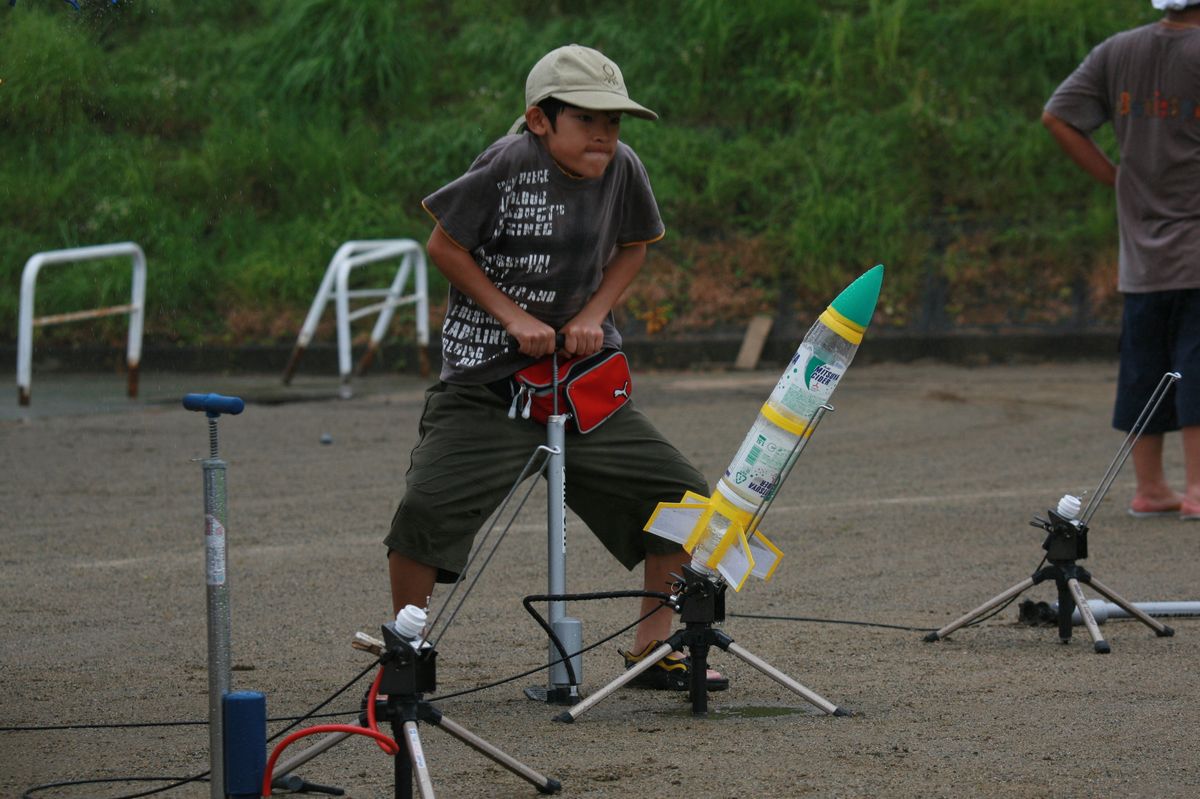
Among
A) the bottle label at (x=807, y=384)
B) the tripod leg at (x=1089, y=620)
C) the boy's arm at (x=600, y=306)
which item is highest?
the boy's arm at (x=600, y=306)

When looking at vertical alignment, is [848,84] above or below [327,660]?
above

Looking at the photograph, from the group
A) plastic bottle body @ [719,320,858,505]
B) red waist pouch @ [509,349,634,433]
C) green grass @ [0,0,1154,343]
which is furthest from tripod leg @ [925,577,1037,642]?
green grass @ [0,0,1154,343]

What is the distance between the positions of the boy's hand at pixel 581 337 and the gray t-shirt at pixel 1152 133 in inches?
138

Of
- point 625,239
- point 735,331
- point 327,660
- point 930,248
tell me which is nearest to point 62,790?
point 327,660

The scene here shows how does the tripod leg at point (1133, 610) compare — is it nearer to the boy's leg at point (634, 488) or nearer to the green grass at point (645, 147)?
the boy's leg at point (634, 488)

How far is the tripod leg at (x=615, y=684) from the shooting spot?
14.2ft

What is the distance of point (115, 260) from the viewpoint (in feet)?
52.3

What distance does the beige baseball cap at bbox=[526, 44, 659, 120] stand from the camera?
455cm

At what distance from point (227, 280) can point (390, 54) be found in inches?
120

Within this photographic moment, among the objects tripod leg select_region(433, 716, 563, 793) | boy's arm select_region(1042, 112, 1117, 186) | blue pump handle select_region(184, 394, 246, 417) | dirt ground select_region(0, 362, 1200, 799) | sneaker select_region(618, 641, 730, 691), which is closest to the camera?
blue pump handle select_region(184, 394, 246, 417)

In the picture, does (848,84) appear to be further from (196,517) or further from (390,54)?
(196,517)

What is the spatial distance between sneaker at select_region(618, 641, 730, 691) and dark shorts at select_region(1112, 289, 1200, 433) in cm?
330

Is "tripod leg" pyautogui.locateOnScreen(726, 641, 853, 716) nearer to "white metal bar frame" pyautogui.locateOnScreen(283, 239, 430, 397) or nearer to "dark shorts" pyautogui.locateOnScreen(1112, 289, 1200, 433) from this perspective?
"dark shorts" pyautogui.locateOnScreen(1112, 289, 1200, 433)

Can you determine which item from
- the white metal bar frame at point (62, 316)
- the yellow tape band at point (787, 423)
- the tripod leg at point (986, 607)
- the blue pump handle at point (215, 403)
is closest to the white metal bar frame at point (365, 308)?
the white metal bar frame at point (62, 316)
